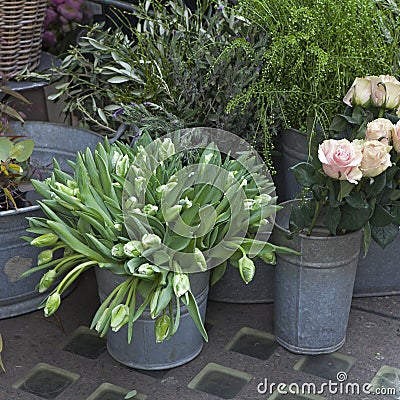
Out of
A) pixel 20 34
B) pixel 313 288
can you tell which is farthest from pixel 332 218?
pixel 20 34

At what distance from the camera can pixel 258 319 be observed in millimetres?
→ 2180

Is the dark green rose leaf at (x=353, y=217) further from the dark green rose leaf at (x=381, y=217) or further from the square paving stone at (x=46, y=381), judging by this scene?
the square paving stone at (x=46, y=381)

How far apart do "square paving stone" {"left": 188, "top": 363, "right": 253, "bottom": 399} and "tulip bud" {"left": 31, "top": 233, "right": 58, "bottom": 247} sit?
20.1 inches

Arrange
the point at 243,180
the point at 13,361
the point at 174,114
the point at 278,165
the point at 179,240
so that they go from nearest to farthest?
the point at 179,240, the point at 243,180, the point at 13,361, the point at 174,114, the point at 278,165

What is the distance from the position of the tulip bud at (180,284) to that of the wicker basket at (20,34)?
3.35 ft

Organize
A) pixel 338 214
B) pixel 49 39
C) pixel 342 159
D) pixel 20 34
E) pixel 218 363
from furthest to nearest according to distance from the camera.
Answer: pixel 49 39
pixel 20 34
pixel 218 363
pixel 338 214
pixel 342 159

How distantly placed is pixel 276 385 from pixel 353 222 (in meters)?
0.47

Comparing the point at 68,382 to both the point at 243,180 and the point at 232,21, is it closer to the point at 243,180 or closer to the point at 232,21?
Result: the point at 243,180

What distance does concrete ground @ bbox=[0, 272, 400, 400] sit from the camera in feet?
6.26

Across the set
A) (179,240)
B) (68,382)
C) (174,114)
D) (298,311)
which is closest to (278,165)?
(174,114)

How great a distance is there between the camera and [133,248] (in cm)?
171

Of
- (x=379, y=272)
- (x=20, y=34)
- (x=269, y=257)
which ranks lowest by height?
(x=379, y=272)

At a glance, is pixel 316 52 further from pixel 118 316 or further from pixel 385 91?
pixel 118 316

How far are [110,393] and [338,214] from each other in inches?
28.5
